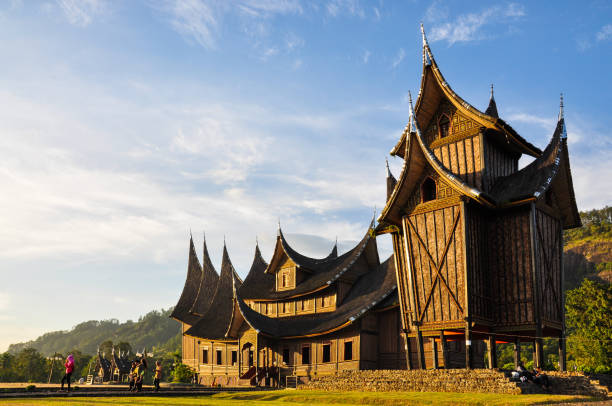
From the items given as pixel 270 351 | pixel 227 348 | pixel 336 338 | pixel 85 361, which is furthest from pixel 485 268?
pixel 85 361

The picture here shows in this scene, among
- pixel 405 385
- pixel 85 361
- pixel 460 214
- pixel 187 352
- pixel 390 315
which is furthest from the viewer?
pixel 85 361

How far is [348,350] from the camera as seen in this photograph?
3212 cm

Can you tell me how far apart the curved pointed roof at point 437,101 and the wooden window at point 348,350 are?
1326 cm

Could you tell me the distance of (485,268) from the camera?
23.0m

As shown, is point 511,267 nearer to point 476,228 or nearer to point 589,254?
point 476,228

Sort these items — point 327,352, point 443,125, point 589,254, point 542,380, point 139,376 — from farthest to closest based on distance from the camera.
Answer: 1. point 589,254
2. point 327,352
3. point 443,125
4. point 139,376
5. point 542,380

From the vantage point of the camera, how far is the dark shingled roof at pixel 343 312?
103ft

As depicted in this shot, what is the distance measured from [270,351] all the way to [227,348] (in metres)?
5.63

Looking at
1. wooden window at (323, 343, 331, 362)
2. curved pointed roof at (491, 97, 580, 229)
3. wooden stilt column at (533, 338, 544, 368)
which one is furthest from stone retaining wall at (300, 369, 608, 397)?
wooden window at (323, 343, 331, 362)

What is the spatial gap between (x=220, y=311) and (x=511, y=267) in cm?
2813

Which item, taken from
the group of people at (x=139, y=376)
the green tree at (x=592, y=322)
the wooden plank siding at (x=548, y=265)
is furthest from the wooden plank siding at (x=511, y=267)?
the green tree at (x=592, y=322)

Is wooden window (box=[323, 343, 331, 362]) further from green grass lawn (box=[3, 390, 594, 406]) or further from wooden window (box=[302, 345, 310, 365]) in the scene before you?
green grass lawn (box=[3, 390, 594, 406])

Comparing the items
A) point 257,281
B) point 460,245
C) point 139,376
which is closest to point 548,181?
point 460,245

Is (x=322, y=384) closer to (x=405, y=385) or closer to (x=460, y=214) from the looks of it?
(x=405, y=385)
